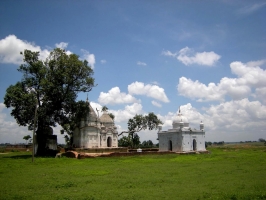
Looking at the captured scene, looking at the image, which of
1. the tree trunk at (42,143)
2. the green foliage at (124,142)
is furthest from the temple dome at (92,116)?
the green foliage at (124,142)

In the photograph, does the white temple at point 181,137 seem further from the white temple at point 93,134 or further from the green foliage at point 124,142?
the green foliage at point 124,142

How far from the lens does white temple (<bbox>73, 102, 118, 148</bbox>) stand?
42.1 metres

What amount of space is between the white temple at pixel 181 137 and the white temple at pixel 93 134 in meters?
8.74

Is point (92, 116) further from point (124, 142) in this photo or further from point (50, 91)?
point (124, 142)

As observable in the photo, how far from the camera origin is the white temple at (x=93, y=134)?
42062mm

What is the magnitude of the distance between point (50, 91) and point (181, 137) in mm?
21092

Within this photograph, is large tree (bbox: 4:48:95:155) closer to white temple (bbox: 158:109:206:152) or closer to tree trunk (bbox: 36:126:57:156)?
tree trunk (bbox: 36:126:57:156)

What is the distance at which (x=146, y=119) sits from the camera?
59406mm

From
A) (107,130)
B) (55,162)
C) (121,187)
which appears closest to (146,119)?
(107,130)

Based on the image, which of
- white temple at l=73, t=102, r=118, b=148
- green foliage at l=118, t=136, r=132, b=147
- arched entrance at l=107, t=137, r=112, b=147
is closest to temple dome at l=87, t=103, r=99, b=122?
white temple at l=73, t=102, r=118, b=148

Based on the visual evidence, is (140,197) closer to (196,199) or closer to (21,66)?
(196,199)

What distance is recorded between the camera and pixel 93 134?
42.6m

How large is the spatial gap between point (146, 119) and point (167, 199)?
48803 mm

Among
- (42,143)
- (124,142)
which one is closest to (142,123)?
(124,142)
